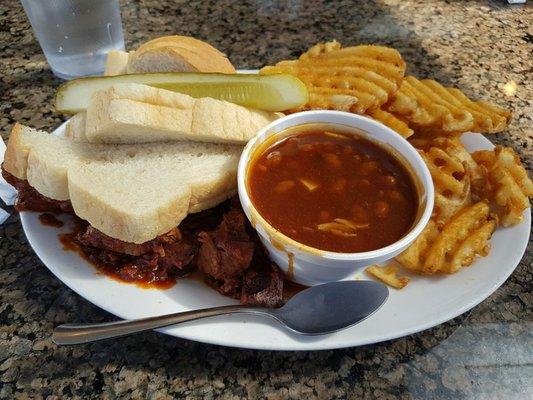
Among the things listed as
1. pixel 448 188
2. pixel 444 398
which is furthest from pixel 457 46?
pixel 444 398

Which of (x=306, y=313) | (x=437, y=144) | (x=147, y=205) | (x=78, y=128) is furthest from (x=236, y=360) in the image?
(x=437, y=144)

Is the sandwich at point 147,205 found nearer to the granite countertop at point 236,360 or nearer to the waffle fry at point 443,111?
the granite countertop at point 236,360

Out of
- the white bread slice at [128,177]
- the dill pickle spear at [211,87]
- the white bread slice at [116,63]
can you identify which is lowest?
the white bread slice at [128,177]

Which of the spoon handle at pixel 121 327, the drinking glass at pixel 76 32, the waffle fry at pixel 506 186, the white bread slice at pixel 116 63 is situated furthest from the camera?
the drinking glass at pixel 76 32

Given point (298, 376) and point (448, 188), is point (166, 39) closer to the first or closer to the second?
point (448, 188)

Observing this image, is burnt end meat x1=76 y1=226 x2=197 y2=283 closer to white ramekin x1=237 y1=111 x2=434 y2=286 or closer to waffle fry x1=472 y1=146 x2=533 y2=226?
white ramekin x1=237 y1=111 x2=434 y2=286

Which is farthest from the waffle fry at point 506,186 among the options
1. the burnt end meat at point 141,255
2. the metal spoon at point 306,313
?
the burnt end meat at point 141,255

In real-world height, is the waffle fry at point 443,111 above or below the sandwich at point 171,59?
below

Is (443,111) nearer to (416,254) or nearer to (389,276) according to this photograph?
(416,254)
